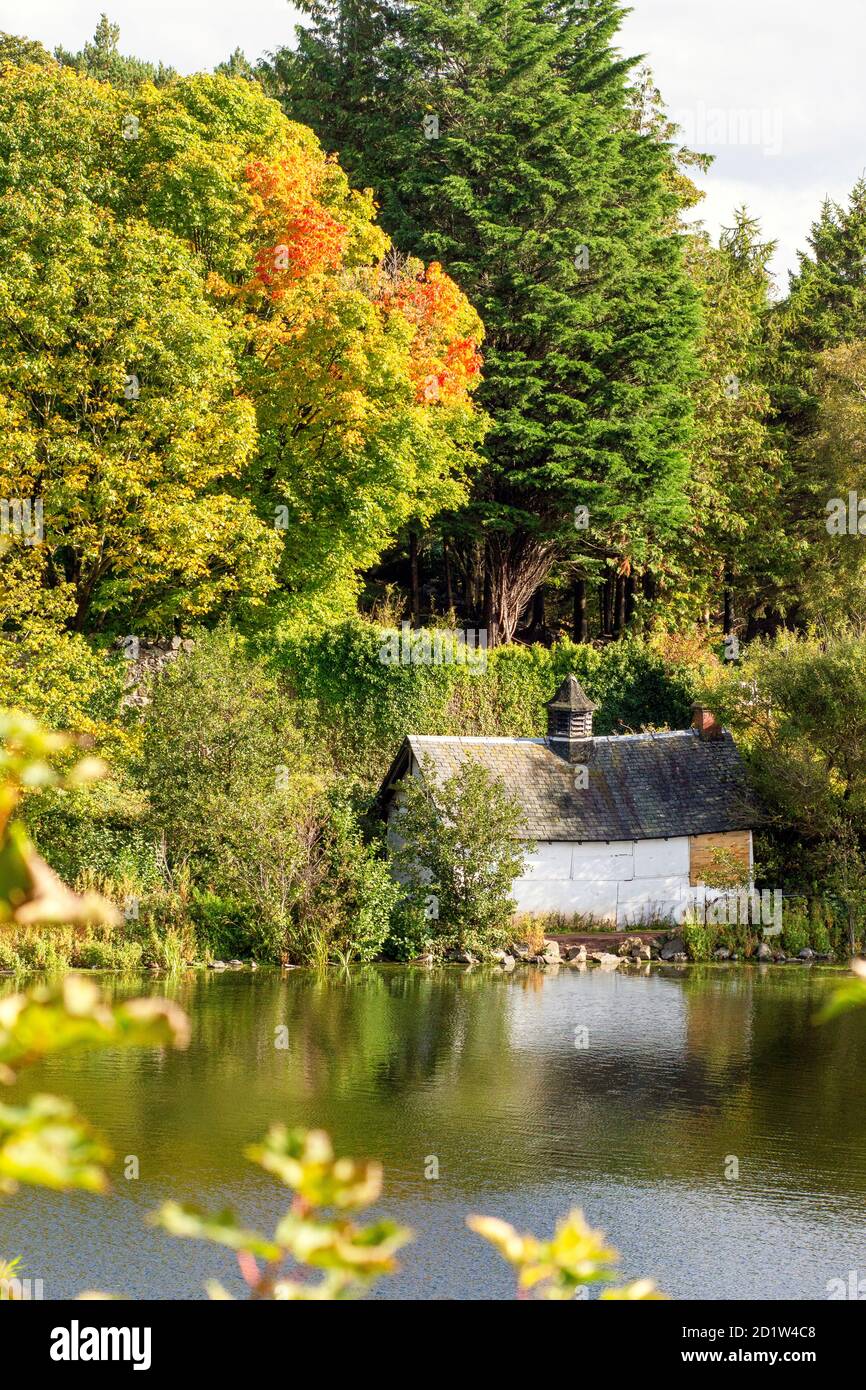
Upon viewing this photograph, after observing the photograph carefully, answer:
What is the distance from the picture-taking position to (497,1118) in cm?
2025

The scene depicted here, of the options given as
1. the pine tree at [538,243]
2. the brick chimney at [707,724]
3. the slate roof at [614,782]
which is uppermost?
the pine tree at [538,243]

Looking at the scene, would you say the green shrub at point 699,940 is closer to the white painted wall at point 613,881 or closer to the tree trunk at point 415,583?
the white painted wall at point 613,881

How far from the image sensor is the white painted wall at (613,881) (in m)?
34.5

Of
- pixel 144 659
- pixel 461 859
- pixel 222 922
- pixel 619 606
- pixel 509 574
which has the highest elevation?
pixel 509 574

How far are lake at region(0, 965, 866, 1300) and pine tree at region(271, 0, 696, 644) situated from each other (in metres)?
17.9

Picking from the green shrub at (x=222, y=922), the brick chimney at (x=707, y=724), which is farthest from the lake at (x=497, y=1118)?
the brick chimney at (x=707, y=724)

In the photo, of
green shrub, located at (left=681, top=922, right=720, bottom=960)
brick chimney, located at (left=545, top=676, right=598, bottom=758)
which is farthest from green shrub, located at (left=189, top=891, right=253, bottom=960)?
green shrub, located at (left=681, top=922, right=720, bottom=960)

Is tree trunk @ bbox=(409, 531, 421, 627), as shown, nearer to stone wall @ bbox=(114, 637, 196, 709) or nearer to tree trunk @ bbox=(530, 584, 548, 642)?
tree trunk @ bbox=(530, 584, 548, 642)

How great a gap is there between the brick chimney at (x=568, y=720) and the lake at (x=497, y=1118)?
7162 millimetres

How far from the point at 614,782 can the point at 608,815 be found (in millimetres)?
1121

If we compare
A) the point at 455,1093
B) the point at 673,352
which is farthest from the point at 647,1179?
the point at 673,352

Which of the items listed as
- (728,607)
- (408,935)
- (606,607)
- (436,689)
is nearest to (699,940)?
(408,935)

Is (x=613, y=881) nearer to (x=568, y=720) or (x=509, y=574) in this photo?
(x=568, y=720)

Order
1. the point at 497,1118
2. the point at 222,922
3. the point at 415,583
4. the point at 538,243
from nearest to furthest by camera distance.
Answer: the point at 497,1118 → the point at 222,922 → the point at 538,243 → the point at 415,583
